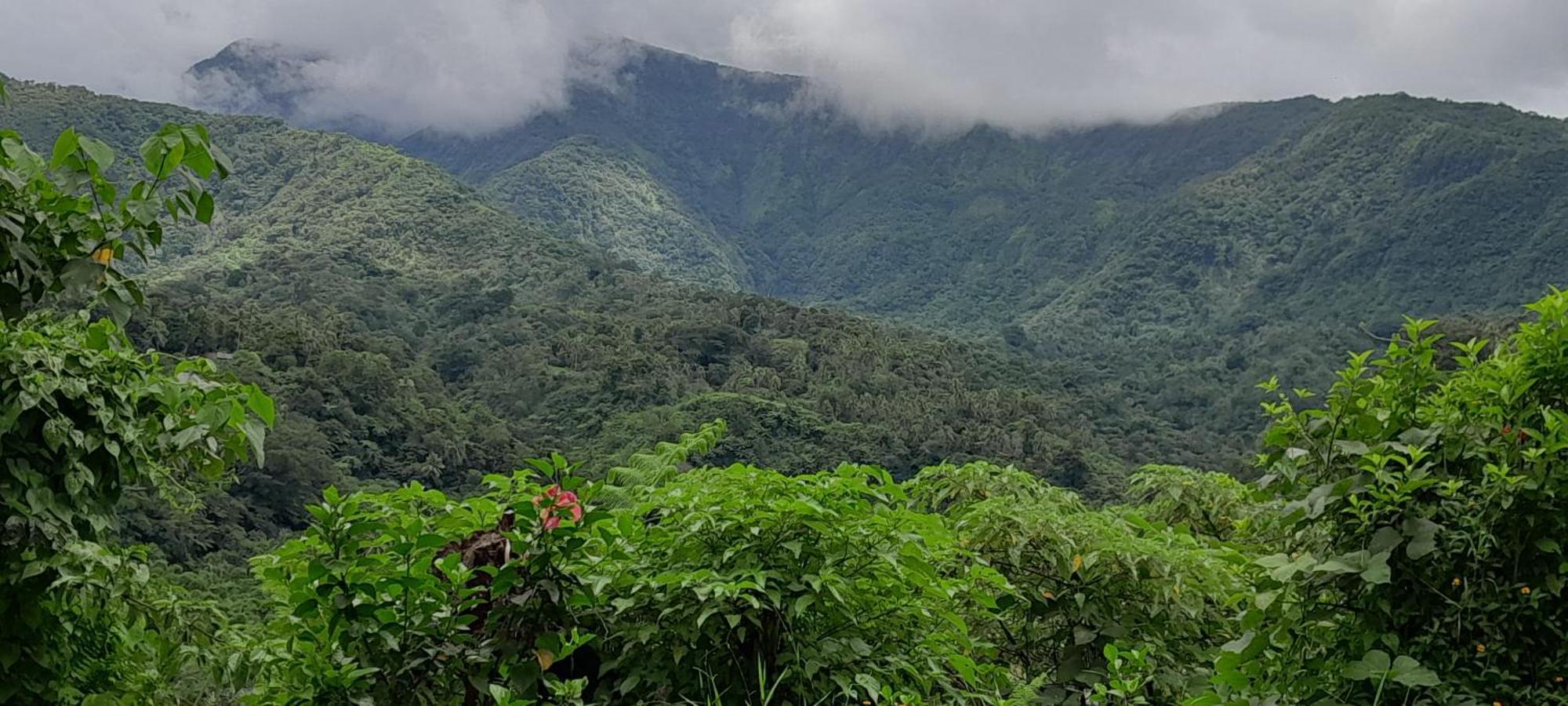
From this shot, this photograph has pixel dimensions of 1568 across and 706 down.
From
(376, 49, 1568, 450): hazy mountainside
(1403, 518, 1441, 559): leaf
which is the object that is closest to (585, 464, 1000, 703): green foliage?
(1403, 518, 1441, 559): leaf

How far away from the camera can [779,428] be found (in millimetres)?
35469

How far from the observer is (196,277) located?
47.2m

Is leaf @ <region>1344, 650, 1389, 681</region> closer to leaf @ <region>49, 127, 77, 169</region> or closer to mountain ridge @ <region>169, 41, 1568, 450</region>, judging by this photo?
leaf @ <region>49, 127, 77, 169</region>

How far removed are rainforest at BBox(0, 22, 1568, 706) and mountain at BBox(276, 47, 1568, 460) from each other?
0.50 meters

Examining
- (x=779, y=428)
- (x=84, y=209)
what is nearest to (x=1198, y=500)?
(x=84, y=209)

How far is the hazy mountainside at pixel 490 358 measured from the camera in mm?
30812

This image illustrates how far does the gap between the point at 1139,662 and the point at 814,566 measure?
57 cm

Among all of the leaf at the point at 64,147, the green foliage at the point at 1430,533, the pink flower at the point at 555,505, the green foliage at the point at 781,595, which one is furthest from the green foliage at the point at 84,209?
the green foliage at the point at 1430,533

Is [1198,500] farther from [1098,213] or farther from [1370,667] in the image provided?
[1098,213]

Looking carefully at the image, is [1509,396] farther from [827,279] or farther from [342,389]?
[827,279]

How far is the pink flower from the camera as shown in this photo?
76.2 inches

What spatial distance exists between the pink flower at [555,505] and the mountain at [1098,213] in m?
40.1

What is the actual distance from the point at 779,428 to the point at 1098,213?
66.2m

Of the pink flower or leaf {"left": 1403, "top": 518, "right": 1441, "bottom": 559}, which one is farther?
the pink flower
